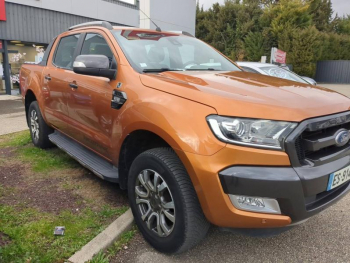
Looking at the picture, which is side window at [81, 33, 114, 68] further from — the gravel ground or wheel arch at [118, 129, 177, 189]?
the gravel ground

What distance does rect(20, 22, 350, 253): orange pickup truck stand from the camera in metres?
1.89

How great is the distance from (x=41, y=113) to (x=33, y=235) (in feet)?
8.08

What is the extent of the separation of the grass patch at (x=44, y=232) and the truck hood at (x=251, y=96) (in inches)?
53.2

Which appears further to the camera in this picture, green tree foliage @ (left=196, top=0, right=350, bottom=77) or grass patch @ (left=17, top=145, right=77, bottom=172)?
green tree foliage @ (left=196, top=0, right=350, bottom=77)

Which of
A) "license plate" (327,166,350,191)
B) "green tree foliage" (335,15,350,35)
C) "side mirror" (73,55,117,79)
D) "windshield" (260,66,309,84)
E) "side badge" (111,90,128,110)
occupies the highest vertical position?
"green tree foliage" (335,15,350,35)

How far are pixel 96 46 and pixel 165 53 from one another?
2.66ft

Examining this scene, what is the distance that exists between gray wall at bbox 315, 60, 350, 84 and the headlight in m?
32.8

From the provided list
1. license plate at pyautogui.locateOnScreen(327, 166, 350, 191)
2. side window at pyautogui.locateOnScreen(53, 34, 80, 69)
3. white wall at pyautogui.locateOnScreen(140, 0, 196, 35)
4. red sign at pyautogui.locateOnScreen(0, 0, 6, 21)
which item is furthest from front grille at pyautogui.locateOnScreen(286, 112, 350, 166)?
white wall at pyautogui.locateOnScreen(140, 0, 196, 35)

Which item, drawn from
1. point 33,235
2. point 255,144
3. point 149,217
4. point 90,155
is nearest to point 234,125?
point 255,144

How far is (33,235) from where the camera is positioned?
2553mm

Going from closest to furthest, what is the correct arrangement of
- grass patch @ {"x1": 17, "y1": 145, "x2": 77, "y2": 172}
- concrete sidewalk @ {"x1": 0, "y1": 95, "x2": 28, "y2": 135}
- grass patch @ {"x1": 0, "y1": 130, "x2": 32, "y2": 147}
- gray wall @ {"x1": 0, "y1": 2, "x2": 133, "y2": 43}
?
grass patch @ {"x1": 17, "y1": 145, "x2": 77, "y2": 172} → grass patch @ {"x1": 0, "y1": 130, "x2": 32, "y2": 147} → concrete sidewalk @ {"x1": 0, "y1": 95, "x2": 28, "y2": 135} → gray wall @ {"x1": 0, "y1": 2, "x2": 133, "y2": 43}

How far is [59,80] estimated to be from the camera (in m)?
3.91

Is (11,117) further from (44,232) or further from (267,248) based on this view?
(267,248)

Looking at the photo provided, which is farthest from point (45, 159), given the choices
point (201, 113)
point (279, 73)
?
point (279, 73)
